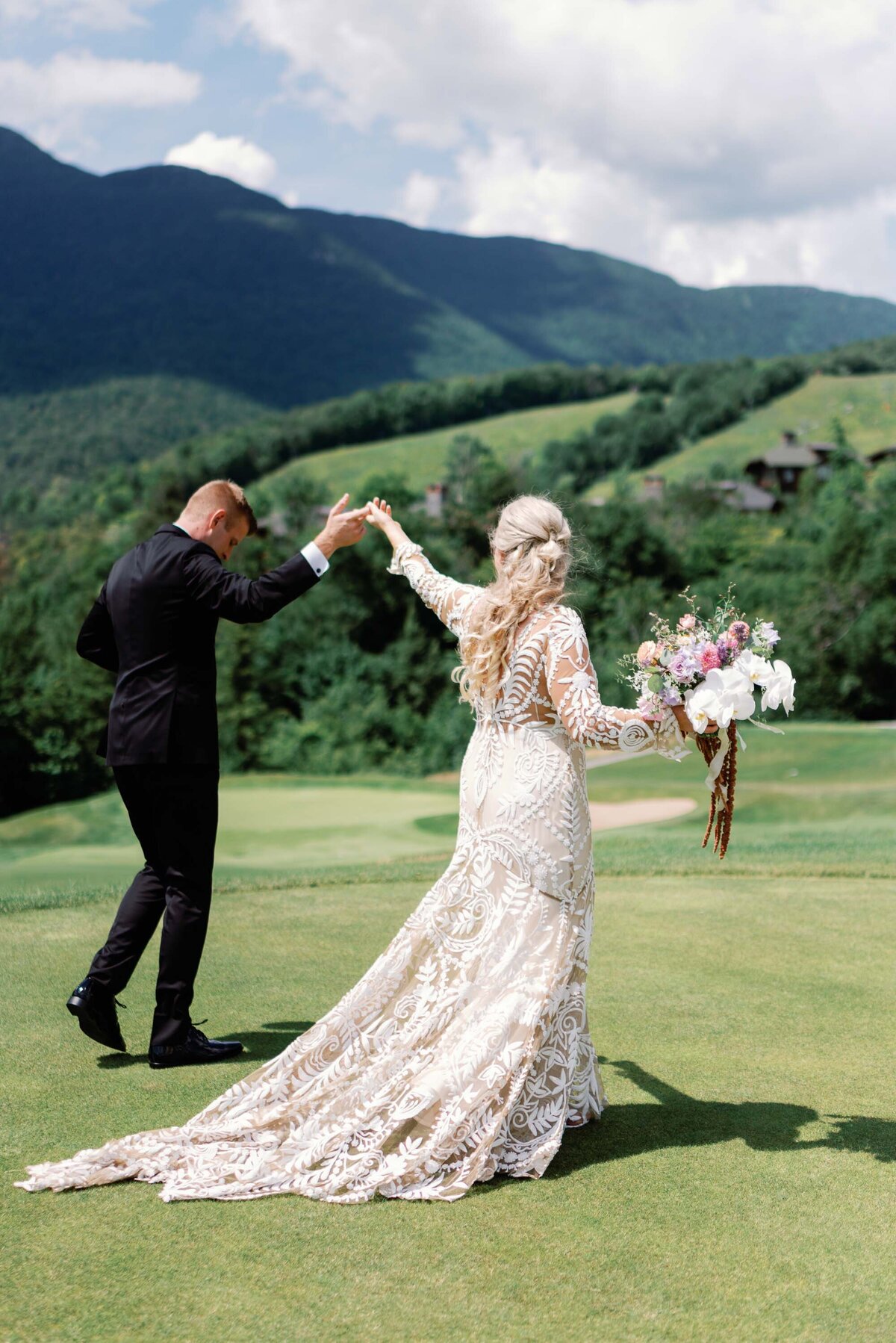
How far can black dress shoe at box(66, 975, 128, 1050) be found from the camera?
487 cm

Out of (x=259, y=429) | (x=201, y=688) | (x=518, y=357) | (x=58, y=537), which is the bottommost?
(x=201, y=688)

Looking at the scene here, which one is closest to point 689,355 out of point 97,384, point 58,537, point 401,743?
point 97,384

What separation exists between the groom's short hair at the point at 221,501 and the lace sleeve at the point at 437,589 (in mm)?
694

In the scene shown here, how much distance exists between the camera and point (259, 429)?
101 m

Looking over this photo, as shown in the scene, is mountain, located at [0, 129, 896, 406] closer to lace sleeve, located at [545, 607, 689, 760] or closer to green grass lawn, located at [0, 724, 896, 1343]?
green grass lawn, located at [0, 724, 896, 1343]

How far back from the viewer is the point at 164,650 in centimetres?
493

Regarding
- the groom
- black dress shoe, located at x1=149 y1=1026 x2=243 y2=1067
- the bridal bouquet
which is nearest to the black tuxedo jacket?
the groom

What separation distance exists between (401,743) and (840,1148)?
41860 mm

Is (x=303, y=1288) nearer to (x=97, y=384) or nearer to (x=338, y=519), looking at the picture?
(x=338, y=519)

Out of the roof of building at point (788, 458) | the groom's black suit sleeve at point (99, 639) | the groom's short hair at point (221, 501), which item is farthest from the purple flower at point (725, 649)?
the roof of building at point (788, 458)

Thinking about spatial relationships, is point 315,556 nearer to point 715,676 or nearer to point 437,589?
point 437,589

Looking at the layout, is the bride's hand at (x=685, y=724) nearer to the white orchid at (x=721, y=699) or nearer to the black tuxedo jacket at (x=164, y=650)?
the white orchid at (x=721, y=699)

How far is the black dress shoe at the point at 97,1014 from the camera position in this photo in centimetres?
487

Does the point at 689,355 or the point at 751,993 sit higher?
the point at 689,355
